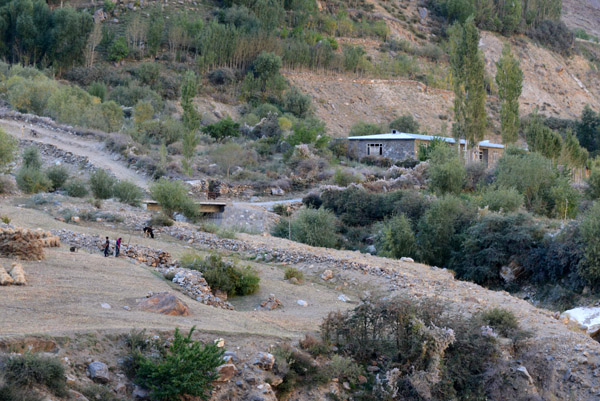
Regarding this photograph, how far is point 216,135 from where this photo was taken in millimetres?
47688

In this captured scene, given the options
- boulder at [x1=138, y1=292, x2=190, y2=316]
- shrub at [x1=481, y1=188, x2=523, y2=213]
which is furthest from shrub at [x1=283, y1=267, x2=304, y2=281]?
shrub at [x1=481, y1=188, x2=523, y2=213]

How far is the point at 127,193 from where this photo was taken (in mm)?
27344

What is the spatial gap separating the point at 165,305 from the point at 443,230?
15.6 metres

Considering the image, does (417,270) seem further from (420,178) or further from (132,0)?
(132,0)

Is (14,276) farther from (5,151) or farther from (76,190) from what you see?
(5,151)

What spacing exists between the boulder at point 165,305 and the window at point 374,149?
38.8 meters

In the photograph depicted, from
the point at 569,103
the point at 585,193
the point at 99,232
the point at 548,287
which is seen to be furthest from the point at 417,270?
the point at 569,103

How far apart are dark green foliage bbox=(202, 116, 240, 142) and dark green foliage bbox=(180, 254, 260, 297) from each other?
32.8 metres

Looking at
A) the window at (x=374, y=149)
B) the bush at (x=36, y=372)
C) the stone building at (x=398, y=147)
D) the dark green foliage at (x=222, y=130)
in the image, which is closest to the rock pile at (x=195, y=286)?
the bush at (x=36, y=372)

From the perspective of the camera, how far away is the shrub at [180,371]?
28.4 ft

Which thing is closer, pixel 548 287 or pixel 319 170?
pixel 548 287

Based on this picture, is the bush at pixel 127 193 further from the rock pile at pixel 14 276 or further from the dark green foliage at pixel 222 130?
the dark green foliage at pixel 222 130

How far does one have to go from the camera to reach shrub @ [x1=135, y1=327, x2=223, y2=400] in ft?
28.4

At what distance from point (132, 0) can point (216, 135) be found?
3437 cm
